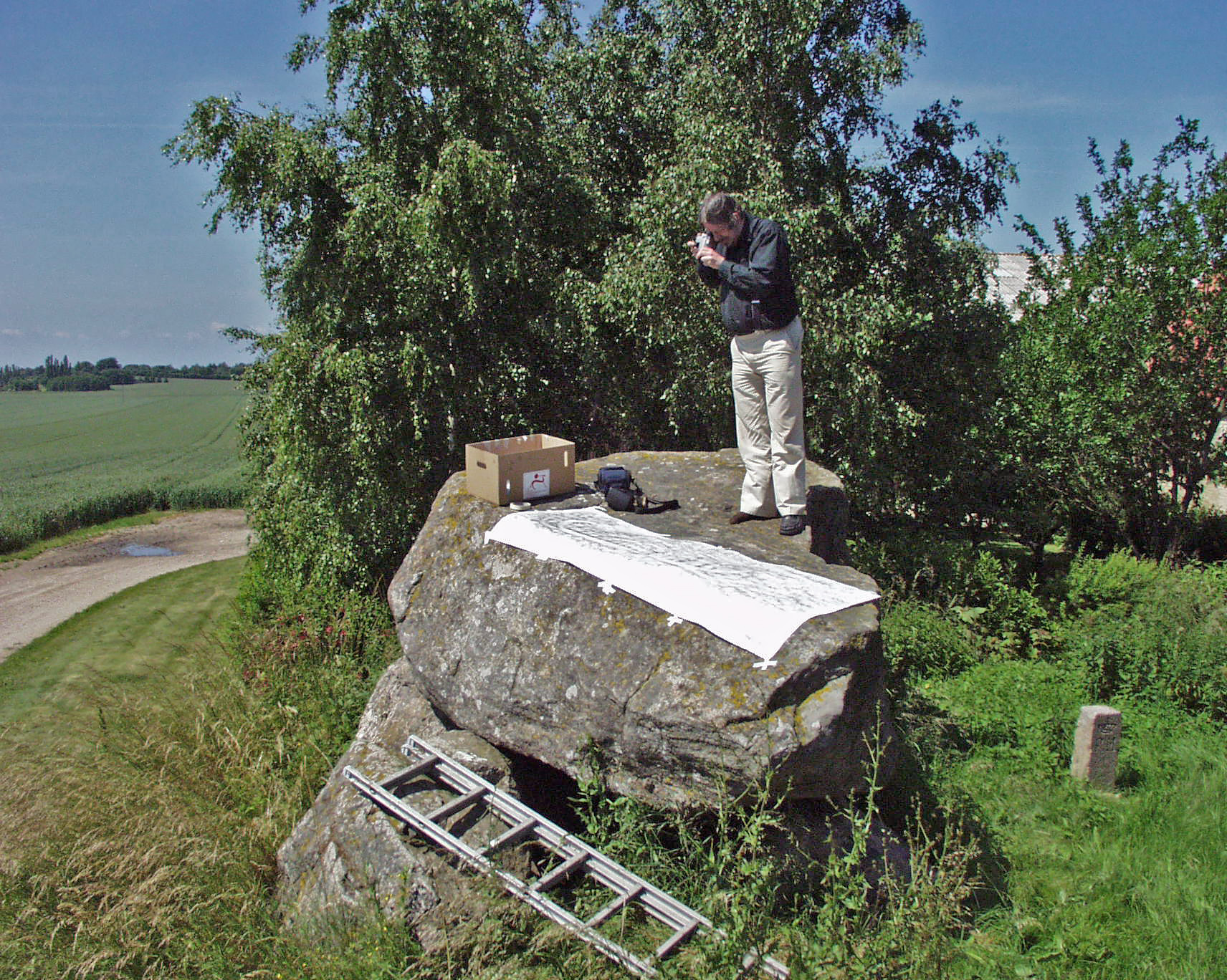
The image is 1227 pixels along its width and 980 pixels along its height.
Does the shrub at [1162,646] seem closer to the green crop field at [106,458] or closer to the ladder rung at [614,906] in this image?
the ladder rung at [614,906]

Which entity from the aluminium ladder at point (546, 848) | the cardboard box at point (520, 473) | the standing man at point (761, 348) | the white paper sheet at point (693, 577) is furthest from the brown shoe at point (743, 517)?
the aluminium ladder at point (546, 848)

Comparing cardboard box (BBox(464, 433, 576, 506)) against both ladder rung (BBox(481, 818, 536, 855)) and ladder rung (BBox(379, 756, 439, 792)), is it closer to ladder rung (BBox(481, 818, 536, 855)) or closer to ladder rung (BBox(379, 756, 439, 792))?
ladder rung (BBox(379, 756, 439, 792))

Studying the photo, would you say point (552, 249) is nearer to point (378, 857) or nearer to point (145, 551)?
point (378, 857)

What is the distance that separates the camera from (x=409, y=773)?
477 cm

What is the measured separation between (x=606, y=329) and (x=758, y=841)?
28.1 ft

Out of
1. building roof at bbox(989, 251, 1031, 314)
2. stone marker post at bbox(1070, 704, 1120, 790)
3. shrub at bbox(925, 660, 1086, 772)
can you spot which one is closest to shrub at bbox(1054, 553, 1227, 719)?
shrub at bbox(925, 660, 1086, 772)

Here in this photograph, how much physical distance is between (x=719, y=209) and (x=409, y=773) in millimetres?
4005

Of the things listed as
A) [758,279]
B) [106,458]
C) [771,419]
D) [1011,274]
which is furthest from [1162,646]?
[106,458]

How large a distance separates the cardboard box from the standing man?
129 cm

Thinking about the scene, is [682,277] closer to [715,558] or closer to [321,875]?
[715,558]

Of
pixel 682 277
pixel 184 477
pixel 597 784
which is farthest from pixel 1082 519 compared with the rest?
pixel 184 477

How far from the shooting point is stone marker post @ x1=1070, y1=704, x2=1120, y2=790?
5652 mm

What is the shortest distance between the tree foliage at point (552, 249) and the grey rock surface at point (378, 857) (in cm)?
573

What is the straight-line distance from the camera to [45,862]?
16.6ft
